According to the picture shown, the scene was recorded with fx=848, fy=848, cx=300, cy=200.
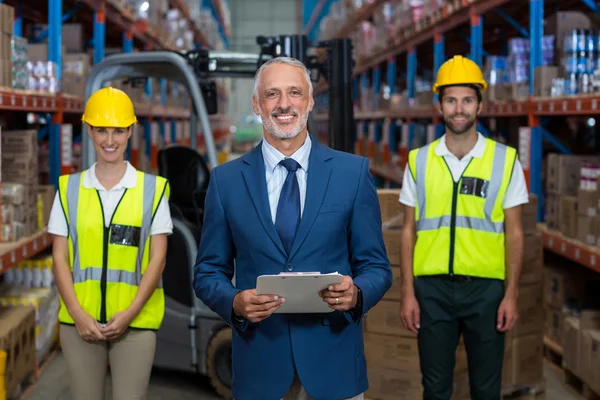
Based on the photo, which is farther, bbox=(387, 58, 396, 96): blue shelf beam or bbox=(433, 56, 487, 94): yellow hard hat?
bbox=(387, 58, 396, 96): blue shelf beam

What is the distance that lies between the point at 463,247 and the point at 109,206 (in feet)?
5.05

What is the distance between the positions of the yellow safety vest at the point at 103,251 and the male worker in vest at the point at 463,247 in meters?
1.20

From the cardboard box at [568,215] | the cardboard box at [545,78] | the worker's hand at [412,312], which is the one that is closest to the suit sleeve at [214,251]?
the worker's hand at [412,312]

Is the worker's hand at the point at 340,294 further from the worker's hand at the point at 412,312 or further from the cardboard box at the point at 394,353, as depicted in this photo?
the cardboard box at the point at 394,353

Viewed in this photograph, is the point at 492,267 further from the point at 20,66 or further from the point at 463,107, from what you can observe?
the point at 20,66

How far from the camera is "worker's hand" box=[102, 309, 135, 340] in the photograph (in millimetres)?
3330

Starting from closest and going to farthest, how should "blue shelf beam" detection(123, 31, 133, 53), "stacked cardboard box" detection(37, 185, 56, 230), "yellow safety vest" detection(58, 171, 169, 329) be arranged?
"yellow safety vest" detection(58, 171, 169, 329) → "stacked cardboard box" detection(37, 185, 56, 230) → "blue shelf beam" detection(123, 31, 133, 53)

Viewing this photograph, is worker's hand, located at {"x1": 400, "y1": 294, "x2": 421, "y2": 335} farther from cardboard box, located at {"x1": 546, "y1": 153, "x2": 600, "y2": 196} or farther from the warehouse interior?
cardboard box, located at {"x1": 546, "y1": 153, "x2": 600, "y2": 196}

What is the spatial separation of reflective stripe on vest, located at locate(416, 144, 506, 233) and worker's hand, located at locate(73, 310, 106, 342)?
1496 mm

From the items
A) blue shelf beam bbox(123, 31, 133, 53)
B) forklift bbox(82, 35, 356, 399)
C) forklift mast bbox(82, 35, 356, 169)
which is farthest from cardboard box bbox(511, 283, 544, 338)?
blue shelf beam bbox(123, 31, 133, 53)

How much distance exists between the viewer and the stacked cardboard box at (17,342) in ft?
15.9

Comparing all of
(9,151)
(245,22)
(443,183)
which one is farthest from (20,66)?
(245,22)

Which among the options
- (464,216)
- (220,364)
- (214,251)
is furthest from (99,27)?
(214,251)

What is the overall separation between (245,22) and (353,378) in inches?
1577
